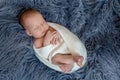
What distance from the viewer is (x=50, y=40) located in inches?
47.3

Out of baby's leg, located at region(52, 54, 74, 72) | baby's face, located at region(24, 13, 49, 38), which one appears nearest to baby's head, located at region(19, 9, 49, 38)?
baby's face, located at region(24, 13, 49, 38)

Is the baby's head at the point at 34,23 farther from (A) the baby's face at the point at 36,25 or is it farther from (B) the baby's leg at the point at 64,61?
(B) the baby's leg at the point at 64,61

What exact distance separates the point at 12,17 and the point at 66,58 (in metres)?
0.32

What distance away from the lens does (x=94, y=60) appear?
3.91ft

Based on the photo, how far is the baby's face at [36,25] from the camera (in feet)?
3.87

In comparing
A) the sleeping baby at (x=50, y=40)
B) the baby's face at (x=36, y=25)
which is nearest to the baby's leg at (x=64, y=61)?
the sleeping baby at (x=50, y=40)

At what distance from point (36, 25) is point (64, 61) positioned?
0.17 metres

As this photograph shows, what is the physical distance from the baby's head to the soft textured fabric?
6 centimetres

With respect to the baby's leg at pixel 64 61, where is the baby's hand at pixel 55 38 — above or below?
above

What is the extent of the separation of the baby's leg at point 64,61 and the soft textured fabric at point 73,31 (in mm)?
39

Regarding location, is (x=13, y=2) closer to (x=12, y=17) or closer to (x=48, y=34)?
(x=12, y=17)

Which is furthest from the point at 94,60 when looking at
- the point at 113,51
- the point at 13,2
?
the point at 13,2

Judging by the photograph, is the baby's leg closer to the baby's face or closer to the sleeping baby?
the sleeping baby

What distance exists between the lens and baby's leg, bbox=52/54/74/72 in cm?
113
